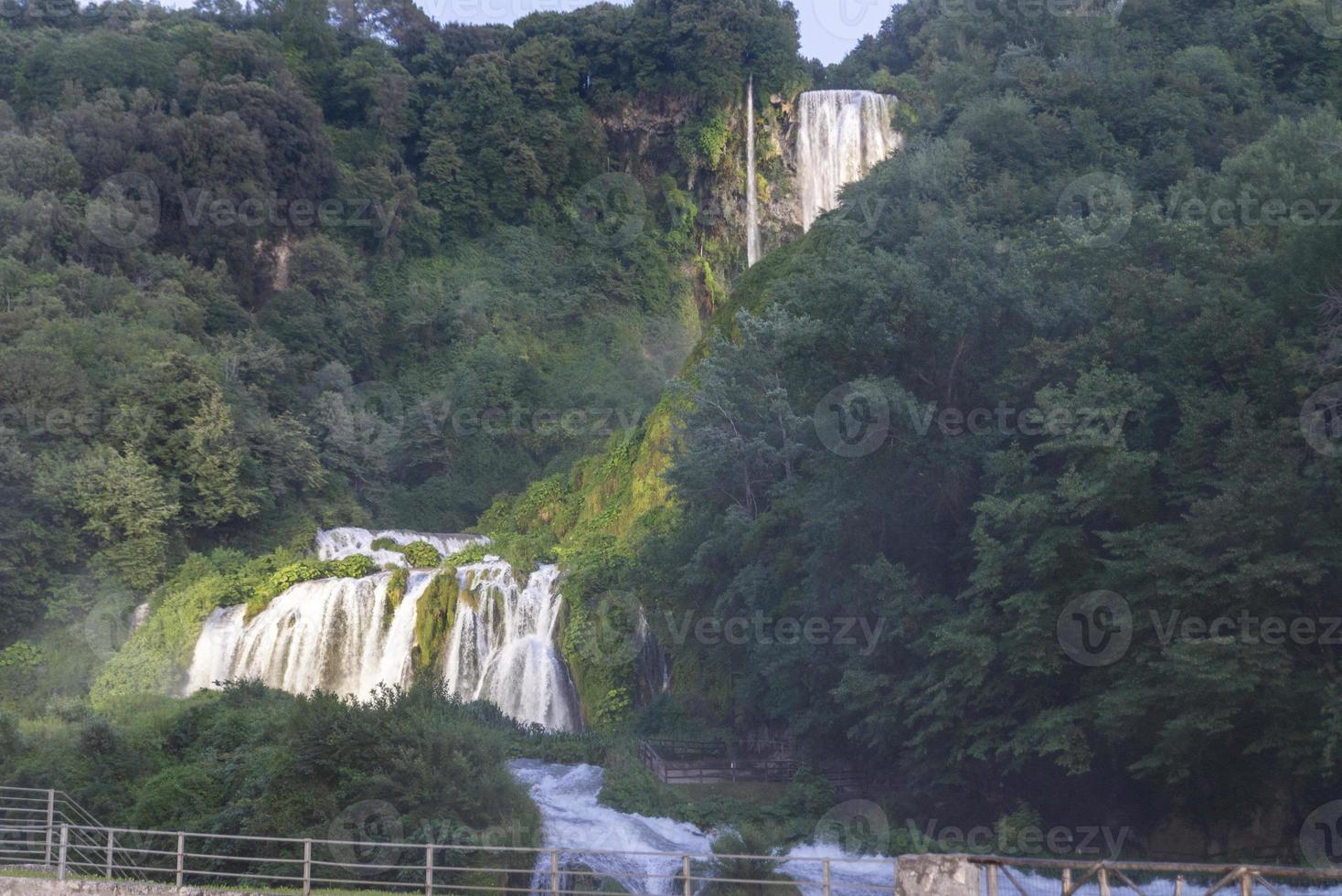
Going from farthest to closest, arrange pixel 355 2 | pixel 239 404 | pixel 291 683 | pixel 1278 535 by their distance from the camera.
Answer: pixel 355 2, pixel 239 404, pixel 291 683, pixel 1278 535

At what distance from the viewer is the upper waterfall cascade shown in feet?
135

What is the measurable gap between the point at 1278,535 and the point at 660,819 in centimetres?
1307

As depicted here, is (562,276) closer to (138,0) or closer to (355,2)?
(355,2)

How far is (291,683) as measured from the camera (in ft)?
145

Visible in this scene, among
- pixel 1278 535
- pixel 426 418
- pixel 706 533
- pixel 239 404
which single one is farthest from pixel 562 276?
pixel 1278 535
